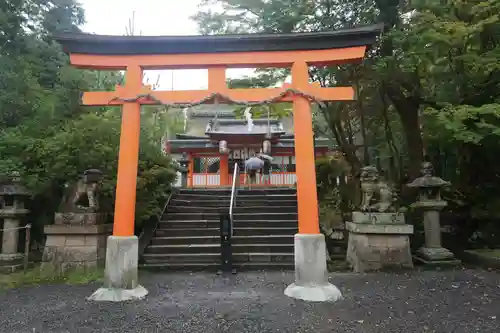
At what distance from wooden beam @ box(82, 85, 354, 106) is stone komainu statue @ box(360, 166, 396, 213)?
2659 mm

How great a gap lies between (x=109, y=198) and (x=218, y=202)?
172 inches

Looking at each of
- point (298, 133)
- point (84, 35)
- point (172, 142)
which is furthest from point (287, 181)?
point (84, 35)

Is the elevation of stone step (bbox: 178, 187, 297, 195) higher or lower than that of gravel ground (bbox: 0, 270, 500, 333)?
higher

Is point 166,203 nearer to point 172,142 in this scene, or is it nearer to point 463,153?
point 172,142

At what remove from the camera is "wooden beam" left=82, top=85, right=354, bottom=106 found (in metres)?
6.17

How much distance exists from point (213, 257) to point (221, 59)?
4829mm

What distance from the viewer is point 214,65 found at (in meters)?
6.25

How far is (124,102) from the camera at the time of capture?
6.15 metres

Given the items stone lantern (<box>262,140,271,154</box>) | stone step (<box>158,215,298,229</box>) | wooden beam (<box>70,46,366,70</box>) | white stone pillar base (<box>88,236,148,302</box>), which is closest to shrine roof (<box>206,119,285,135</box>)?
stone lantern (<box>262,140,271,154</box>)

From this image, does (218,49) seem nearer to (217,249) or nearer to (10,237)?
(217,249)

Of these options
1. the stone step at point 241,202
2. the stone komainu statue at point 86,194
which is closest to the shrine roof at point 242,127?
the stone step at point 241,202

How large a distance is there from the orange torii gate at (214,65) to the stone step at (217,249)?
311cm

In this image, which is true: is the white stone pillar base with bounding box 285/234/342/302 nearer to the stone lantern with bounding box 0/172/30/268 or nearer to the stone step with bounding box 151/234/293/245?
the stone step with bounding box 151/234/293/245

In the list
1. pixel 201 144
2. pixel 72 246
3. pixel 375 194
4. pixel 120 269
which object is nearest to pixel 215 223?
pixel 72 246
